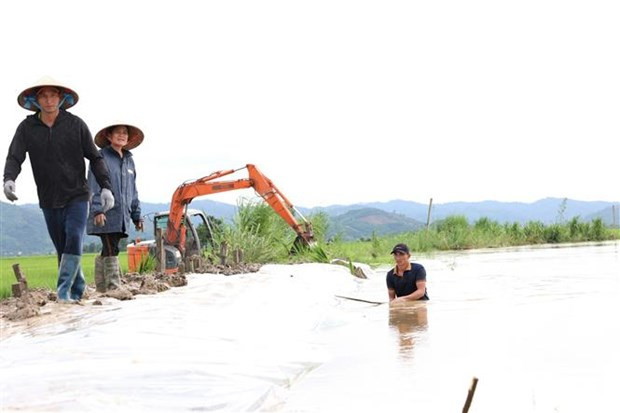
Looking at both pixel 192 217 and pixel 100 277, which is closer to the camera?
pixel 100 277

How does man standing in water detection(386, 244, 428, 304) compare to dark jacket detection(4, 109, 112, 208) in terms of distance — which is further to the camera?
man standing in water detection(386, 244, 428, 304)

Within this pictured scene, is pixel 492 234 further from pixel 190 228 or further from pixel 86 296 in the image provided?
pixel 86 296

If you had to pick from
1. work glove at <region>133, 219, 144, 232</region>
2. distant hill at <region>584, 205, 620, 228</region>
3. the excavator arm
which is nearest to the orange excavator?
the excavator arm

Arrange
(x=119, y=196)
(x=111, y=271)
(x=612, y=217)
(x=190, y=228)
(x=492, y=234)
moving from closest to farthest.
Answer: (x=111, y=271) → (x=119, y=196) → (x=190, y=228) → (x=492, y=234) → (x=612, y=217)

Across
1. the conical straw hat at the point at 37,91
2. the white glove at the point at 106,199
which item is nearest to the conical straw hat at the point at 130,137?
the conical straw hat at the point at 37,91

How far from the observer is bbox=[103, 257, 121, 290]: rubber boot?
612cm

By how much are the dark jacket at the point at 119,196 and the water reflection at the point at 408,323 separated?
2.44 m

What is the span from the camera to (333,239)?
1433 centimetres

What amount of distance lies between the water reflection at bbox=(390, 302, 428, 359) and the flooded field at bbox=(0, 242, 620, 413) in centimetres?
1

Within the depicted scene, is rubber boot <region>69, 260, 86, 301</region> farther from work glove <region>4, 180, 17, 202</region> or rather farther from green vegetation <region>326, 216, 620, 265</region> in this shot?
green vegetation <region>326, 216, 620, 265</region>

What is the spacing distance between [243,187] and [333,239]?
263 centimetres

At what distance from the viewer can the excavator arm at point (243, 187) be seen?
11609 millimetres

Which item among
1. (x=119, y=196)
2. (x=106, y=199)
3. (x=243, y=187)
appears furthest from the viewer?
(x=243, y=187)

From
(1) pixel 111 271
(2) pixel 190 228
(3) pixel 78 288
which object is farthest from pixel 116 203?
(2) pixel 190 228
